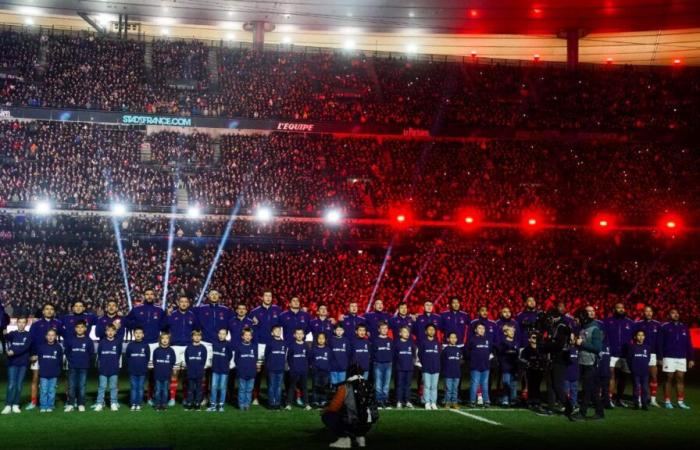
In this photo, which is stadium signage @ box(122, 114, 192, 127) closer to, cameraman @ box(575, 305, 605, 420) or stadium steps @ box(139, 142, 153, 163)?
stadium steps @ box(139, 142, 153, 163)

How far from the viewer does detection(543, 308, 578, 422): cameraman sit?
1471cm


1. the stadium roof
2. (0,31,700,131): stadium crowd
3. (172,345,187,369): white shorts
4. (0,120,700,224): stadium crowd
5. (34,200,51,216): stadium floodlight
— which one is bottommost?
(172,345,187,369): white shorts

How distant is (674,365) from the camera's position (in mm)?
16781

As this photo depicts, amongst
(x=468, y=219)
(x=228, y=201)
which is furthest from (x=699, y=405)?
(x=228, y=201)

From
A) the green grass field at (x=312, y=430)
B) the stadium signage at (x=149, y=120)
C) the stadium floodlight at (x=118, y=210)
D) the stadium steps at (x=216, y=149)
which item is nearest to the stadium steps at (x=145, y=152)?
the stadium signage at (x=149, y=120)

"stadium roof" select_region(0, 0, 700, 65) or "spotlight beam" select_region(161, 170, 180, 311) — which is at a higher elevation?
"stadium roof" select_region(0, 0, 700, 65)

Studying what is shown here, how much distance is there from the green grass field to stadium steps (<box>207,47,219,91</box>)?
90.2 feet

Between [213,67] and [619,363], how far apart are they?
29.9 meters

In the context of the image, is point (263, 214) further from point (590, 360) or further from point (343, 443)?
point (343, 443)

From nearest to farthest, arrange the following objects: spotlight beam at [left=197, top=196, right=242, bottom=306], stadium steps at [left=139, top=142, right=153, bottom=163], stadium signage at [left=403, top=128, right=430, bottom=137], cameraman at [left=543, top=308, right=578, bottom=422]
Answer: cameraman at [left=543, top=308, right=578, bottom=422]
spotlight beam at [left=197, top=196, right=242, bottom=306]
stadium steps at [left=139, top=142, right=153, bottom=163]
stadium signage at [left=403, top=128, right=430, bottom=137]

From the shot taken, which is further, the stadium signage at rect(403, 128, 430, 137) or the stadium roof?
the stadium signage at rect(403, 128, 430, 137)

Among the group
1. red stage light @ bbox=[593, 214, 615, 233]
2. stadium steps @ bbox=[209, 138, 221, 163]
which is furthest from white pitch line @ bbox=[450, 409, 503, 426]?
stadium steps @ bbox=[209, 138, 221, 163]

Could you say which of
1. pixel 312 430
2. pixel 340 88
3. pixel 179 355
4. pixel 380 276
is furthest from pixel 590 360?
pixel 340 88

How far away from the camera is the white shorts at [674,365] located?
16781 mm
